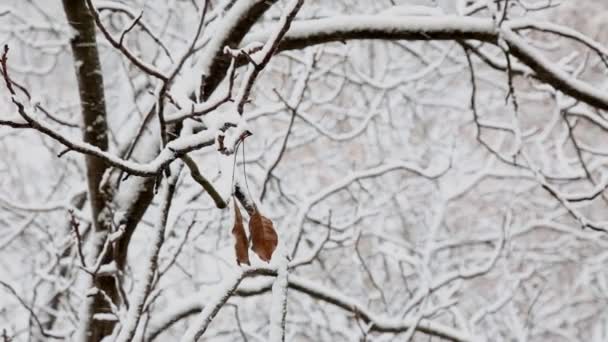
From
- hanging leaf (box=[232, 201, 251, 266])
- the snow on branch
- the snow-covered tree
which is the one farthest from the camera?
the snow on branch

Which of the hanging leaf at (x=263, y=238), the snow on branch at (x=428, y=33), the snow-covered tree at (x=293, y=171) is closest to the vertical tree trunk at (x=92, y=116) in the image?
the snow-covered tree at (x=293, y=171)

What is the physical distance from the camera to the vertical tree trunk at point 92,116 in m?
2.51

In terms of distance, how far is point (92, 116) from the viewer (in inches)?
105

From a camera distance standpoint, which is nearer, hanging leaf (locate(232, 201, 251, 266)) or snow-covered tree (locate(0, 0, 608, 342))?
hanging leaf (locate(232, 201, 251, 266))

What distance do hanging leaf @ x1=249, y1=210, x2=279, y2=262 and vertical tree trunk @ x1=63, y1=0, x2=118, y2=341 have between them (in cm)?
168

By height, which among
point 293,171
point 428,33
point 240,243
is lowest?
point 240,243

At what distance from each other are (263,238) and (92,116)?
5.96 feet

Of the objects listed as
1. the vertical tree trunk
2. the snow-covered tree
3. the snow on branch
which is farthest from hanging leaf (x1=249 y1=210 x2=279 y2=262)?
the vertical tree trunk

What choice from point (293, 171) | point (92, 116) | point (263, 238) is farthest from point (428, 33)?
point (293, 171)

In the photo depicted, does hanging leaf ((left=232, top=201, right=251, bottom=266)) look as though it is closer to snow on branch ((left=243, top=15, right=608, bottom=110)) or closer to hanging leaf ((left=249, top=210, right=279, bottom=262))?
hanging leaf ((left=249, top=210, right=279, bottom=262))

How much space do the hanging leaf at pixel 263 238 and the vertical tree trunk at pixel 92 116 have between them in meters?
1.68

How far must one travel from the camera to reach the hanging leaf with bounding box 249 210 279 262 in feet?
3.59

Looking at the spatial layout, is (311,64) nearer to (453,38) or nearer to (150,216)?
(453,38)

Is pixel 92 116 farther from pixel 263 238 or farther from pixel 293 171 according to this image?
pixel 293 171
